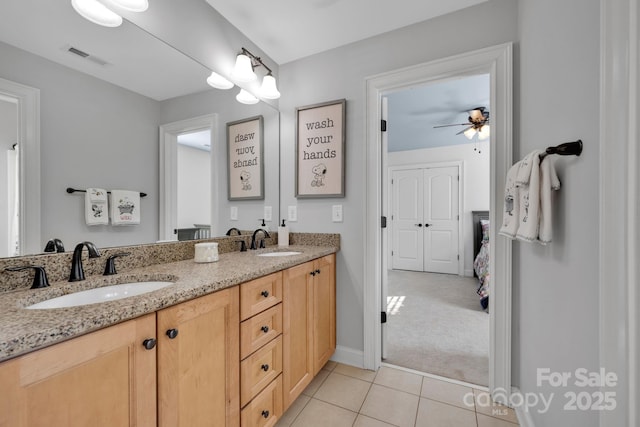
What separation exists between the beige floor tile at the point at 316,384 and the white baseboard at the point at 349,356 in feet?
0.52

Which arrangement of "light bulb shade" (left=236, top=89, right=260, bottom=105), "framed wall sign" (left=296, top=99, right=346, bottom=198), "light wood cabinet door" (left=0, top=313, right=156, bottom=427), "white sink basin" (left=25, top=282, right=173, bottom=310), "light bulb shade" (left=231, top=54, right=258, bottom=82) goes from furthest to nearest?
"framed wall sign" (left=296, top=99, right=346, bottom=198), "light bulb shade" (left=236, top=89, right=260, bottom=105), "light bulb shade" (left=231, top=54, right=258, bottom=82), "white sink basin" (left=25, top=282, right=173, bottom=310), "light wood cabinet door" (left=0, top=313, right=156, bottom=427)

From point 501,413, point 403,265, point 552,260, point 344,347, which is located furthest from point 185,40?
point 403,265

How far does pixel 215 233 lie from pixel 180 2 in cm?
136

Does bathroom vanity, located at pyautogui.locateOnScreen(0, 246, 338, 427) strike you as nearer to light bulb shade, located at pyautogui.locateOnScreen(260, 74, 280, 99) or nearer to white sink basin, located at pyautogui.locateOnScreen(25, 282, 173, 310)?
white sink basin, located at pyautogui.locateOnScreen(25, 282, 173, 310)

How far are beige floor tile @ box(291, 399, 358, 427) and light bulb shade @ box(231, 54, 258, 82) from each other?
7.03ft

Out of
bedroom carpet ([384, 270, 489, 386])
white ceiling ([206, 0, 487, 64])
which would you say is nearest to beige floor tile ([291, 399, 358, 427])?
bedroom carpet ([384, 270, 489, 386])

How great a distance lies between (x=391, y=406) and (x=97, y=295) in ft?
5.28

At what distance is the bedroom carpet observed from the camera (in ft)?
6.44

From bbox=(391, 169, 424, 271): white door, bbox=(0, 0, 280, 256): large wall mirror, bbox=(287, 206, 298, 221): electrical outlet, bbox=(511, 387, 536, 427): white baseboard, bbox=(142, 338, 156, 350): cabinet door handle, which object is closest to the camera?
bbox=(142, 338, 156, 350): cabinet door handle

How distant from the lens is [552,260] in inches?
41.1

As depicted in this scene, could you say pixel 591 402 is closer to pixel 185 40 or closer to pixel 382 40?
pixel 382 40

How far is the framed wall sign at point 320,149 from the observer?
203 centimetres

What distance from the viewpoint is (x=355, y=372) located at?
1.90m

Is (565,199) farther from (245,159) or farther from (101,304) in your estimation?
(245,159)
